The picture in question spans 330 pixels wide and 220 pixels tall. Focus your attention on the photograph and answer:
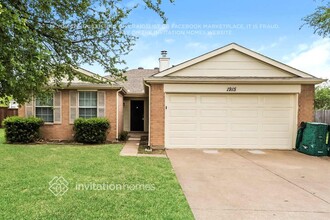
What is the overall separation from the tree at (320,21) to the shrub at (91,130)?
1034 centimetres

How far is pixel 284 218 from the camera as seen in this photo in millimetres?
3654

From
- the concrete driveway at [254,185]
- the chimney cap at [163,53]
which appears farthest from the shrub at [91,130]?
the chimney cap at [163,53]

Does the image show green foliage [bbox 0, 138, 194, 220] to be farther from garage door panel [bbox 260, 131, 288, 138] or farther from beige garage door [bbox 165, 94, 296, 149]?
garage door panel [bbox 260, 131, 288, 138]

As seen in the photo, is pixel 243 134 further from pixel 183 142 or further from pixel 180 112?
pixel 180 112

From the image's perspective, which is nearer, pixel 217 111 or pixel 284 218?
pixel 284 218

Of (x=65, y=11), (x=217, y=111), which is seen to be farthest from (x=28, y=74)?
(x=217, y=111)

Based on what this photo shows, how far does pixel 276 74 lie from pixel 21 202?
392 inches

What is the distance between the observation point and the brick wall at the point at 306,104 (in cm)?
1003

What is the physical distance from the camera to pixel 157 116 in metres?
9.91

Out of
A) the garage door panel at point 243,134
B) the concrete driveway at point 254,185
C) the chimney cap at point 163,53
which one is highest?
the chimney cap at point 163,53

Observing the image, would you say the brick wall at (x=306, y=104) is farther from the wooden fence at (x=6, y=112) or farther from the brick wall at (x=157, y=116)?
the wooden fence at (x=6, y=112)

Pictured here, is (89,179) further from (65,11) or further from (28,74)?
(65,11)

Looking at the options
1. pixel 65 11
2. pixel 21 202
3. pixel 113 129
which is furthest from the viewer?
pixel 113 129

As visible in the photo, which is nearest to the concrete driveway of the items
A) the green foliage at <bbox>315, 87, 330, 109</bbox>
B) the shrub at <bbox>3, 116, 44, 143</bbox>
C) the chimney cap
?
the shrub at <bbox>3, 116, 44, 143</bbox>
